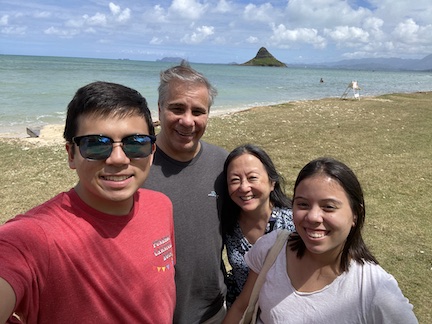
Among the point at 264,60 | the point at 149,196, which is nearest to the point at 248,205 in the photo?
the point at 149,196

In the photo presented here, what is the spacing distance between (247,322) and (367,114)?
15.3 m

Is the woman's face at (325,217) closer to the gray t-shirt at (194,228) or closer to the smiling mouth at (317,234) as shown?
the smiling mouth at (317,234)

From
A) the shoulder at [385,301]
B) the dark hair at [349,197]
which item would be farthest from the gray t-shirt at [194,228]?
the shoulder at [385,301]

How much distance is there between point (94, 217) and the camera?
1.55m

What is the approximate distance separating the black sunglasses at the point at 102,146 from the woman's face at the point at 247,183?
1.05m

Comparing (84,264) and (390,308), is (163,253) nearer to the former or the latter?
(84,264)

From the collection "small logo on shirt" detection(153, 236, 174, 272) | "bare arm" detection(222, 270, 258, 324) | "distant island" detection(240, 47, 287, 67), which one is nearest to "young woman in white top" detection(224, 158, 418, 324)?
"bare arm" detection(222, 270, 258, 324)

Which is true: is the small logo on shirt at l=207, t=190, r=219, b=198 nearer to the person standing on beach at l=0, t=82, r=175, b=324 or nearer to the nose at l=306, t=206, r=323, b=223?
the person standing on beach at l=0, t=82, r=175, b=324

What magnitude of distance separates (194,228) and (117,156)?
1017 millimetres

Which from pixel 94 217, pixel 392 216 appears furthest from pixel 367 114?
pixel 94 217

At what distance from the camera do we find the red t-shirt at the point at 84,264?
4.26ft

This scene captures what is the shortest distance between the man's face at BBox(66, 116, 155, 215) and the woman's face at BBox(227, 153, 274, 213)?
3.45ft

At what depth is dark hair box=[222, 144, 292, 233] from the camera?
2.63 meters

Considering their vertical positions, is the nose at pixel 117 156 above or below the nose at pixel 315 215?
above
